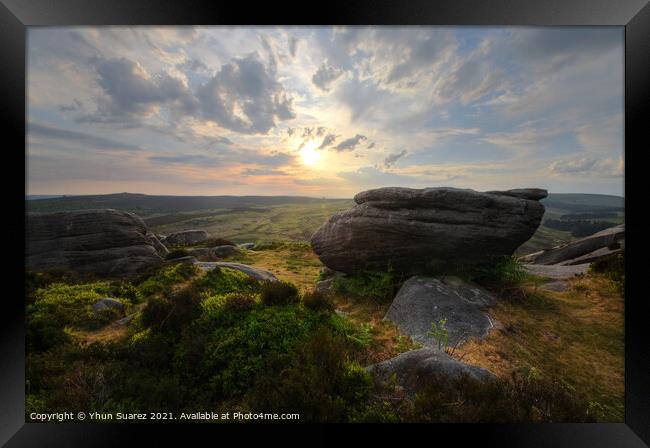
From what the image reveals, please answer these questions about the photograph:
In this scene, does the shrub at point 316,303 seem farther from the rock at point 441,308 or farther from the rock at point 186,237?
the rock at point 186,237

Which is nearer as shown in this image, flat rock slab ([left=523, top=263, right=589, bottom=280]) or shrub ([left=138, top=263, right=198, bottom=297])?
shrub ([left=138, top=263, right=198, bottom=297])

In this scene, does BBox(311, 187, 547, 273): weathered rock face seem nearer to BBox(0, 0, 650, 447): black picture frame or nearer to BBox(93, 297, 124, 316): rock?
BBox(0, 0, 650, 447): black picture frame

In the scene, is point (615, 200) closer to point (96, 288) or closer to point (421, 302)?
point (421, 302)

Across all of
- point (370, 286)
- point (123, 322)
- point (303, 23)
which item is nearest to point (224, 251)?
point (123, 322)

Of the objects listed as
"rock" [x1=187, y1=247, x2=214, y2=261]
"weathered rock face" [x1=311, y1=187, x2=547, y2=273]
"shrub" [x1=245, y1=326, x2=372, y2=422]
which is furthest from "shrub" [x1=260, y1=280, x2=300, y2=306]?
"rock" [x1=187, y1=247, x2=214, y2=261]

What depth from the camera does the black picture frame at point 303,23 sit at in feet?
10.9

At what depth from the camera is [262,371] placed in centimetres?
335

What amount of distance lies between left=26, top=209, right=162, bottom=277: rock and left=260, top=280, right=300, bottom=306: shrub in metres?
8.14

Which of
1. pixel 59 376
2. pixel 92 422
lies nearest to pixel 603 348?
pixel 92 422

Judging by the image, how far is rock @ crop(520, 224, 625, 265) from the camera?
10.2 meters

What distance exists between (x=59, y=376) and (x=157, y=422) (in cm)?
180

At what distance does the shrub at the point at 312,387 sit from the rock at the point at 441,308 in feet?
9.80

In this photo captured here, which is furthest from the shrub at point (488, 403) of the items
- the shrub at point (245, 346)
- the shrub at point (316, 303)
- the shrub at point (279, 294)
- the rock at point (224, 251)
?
the rock at point (224, 251)

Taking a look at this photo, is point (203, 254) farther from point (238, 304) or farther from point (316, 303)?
point (316, 303)
